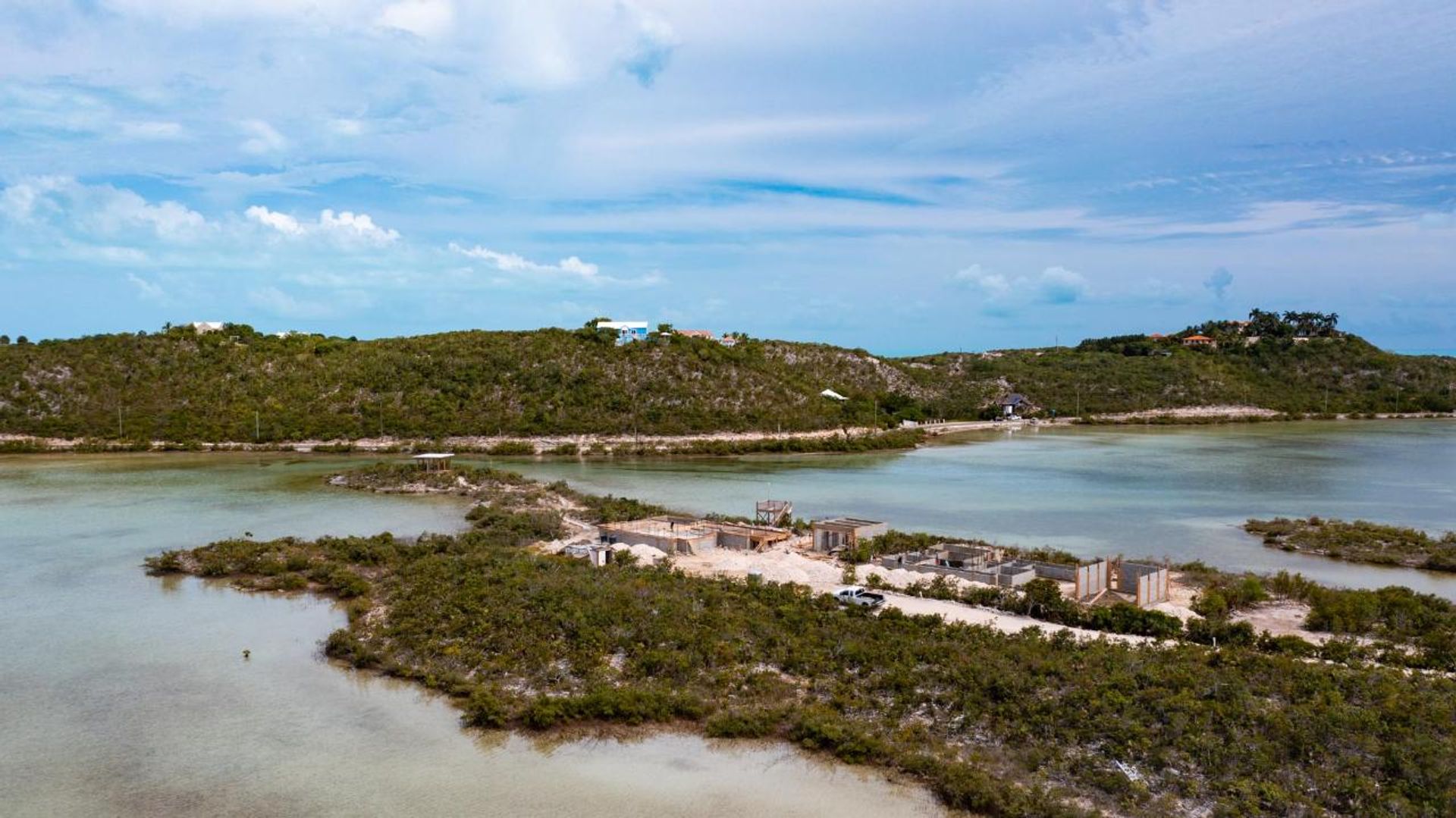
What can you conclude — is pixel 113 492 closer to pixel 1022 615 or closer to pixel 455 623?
pixel 455 623

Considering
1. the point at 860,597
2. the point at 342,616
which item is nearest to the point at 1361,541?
the point at 860,597

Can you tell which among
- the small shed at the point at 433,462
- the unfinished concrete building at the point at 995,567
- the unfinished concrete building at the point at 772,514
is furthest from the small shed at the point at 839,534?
the small shed at the point at 433,462

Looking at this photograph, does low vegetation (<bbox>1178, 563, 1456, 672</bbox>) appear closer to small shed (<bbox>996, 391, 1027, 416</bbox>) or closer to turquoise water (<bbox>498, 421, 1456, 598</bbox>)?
turquoise water (<bbox>498, 421, 1456, 598</bbox>)

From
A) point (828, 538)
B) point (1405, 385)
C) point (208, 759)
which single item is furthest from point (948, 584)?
point (1405, 385)

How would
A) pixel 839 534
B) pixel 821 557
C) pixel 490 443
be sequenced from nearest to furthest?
pixel 821 557 → pixel 839 534 → pixel 490 443

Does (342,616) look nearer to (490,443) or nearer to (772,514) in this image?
(772,514)

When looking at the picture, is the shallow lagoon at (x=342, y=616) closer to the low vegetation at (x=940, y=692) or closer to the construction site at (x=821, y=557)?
the low vegetation at (x=940, y=692)
